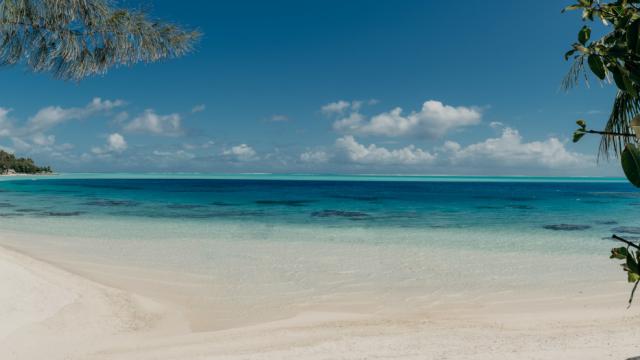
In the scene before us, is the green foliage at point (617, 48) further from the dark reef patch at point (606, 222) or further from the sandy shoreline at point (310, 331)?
the dark reef patch at point (606, 222)

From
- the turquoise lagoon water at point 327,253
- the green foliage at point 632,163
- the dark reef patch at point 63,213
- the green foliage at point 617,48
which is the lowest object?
the turquoise lagoon water at point 327,253

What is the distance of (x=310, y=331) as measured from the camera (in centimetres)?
602

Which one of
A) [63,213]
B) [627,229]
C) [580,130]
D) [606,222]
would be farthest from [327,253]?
[63,213]

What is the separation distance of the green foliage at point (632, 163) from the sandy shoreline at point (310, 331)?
4.42m

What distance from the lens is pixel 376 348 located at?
516 centimetres

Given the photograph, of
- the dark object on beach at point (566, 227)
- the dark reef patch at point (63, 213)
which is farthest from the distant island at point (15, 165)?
the dark object on beach at point (566, 227)

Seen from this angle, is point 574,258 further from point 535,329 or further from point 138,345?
point 138,345

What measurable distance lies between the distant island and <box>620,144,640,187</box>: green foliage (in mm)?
147647

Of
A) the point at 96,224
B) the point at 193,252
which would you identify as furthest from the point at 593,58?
the point at 96,224

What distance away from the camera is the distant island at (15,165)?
4781 inches

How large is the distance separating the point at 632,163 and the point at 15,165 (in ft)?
519

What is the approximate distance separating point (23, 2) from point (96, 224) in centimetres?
1489

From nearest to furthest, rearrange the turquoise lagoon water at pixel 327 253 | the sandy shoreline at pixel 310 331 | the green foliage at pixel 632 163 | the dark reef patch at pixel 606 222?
the green foliage at pixel 632 163 < the sandy shoreline at pixel 310 331 < the turquoise lagoon water at pixel 327 253 < the dark reef patch at pixel 606 222

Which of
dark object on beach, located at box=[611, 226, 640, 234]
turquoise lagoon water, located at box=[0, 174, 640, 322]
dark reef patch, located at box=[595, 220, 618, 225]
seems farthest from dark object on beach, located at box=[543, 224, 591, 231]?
dark reef patch, located at box=[595, 220, 618, 225]
